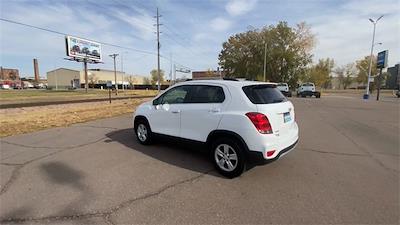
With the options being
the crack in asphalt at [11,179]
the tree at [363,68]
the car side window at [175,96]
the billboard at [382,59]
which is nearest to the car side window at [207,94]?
the car side window at [175,96]

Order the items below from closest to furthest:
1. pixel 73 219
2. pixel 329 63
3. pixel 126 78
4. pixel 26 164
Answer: pixel 73 219
pixel 26 164
pixel 329 63
pixel 126 78

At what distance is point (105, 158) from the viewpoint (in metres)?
5.38

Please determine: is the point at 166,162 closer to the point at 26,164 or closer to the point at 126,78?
the point at 26,164

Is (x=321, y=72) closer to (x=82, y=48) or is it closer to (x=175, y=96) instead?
(x=82, y=48)

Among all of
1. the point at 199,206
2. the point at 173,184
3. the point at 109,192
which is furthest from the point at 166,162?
the point at 199,206

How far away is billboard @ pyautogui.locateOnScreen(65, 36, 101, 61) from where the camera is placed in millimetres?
52531

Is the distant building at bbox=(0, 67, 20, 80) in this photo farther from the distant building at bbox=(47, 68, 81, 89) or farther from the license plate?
the license plate

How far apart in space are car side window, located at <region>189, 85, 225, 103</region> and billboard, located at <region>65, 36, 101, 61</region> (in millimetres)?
55358

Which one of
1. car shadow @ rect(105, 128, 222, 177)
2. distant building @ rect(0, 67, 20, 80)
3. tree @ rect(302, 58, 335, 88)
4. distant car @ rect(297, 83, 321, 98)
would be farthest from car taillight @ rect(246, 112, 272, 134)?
distant building @ rect(0, 67, 20, 80)

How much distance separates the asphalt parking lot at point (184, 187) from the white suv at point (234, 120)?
403 millimetres

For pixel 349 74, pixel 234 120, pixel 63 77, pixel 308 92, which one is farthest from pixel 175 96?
pixel 63 77

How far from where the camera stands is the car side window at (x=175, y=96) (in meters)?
5.29

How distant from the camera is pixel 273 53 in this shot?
174ft

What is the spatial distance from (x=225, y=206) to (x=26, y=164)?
13.6 feet
